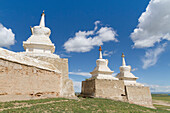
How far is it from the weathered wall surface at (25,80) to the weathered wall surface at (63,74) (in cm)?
120

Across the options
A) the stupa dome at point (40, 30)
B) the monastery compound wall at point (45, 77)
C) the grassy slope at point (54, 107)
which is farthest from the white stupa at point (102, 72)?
the stupa dome at point (40, 30)

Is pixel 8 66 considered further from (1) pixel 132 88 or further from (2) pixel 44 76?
(1) pixel 132 88

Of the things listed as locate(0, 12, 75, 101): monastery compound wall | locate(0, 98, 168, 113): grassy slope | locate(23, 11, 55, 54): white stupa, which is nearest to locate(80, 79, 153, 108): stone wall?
locate(0, 12, 75, 101): monastery compound wall

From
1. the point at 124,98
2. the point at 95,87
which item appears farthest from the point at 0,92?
the point at 124,98

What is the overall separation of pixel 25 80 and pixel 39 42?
7.84 metres

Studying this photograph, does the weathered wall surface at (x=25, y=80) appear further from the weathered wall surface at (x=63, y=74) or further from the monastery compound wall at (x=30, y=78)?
the weathered wall surface at (x=63, y=74)

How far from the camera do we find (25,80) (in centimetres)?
877

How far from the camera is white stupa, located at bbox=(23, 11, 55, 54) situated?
49.4ft

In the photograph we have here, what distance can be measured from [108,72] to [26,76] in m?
13.0

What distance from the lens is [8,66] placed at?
7.95m

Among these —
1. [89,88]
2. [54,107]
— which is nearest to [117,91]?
[89,88]

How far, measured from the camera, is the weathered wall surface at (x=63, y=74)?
12.5 m

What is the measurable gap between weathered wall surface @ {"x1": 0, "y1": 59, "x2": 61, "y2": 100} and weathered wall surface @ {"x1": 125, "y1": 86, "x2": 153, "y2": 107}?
11.8m

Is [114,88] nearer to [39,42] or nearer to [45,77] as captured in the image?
[45,77]
